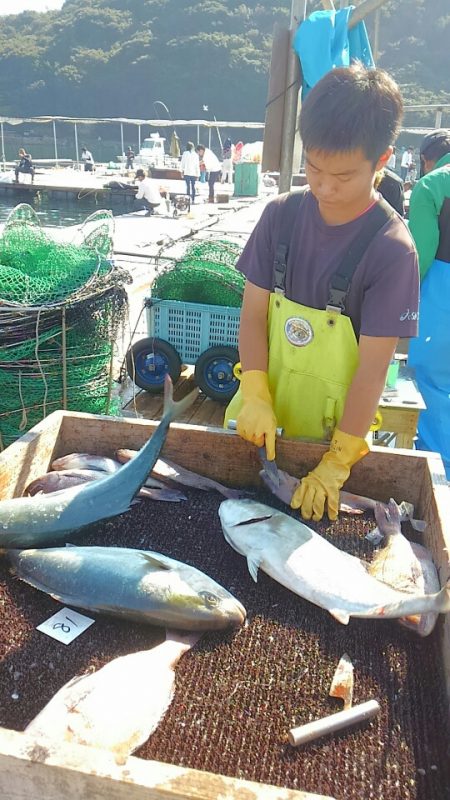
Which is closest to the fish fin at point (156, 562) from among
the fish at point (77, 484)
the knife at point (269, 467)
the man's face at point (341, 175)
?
the fish at point (77, 484)

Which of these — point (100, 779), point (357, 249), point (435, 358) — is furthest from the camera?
point (435, 358)

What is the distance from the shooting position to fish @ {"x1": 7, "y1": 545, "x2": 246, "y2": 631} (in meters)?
1.81

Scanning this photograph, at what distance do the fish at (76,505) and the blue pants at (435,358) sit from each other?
2814 millimetres

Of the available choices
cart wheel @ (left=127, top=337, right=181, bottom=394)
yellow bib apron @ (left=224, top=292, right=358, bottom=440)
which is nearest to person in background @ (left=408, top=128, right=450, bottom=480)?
cart wheel @ (left=127, top=337, right=181, bottom=394)

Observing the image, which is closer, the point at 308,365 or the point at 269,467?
the point at 269,467

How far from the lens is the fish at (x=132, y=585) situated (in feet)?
5.92

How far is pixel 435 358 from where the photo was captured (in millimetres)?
4688

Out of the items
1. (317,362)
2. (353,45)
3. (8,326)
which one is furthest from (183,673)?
(353,45)

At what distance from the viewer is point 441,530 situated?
7.00 ft

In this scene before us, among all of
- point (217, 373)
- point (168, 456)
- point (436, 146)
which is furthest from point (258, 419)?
point (436, 146)

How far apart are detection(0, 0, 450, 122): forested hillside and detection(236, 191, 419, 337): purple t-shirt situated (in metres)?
102

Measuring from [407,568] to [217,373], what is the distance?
360cm

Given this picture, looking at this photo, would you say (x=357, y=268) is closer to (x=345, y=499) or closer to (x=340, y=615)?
(x=345, y=499)

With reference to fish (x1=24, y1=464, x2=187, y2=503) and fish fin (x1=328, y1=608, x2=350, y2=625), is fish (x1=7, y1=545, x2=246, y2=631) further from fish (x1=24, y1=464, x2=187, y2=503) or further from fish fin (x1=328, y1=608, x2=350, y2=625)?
fish (x1=24, y1=464, x2=187, y2=503)
